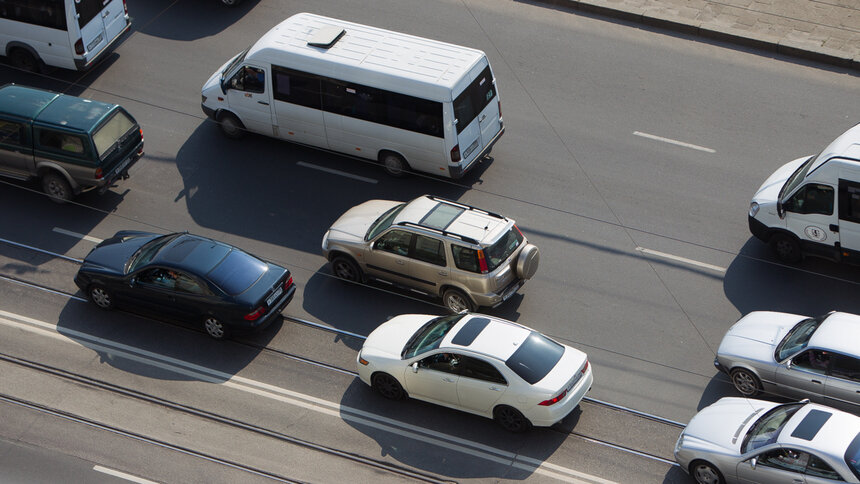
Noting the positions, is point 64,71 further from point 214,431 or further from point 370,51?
point 214,431

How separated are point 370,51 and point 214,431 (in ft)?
27.5

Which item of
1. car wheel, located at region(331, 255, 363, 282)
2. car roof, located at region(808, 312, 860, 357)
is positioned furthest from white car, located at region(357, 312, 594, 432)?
car roof, located at region(808, 312, 860, 357)

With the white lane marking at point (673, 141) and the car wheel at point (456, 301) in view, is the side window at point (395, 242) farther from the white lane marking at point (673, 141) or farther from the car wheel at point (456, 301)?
the white lane marking at point (673, 141)

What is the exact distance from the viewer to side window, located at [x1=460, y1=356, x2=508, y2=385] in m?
15.7

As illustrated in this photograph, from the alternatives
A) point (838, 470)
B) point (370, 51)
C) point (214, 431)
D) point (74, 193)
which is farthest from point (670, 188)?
point (74, 193)

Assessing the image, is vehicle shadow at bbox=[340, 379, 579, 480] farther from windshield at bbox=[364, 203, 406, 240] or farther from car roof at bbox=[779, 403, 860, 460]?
car roof at bbox=[779, 403, 860, 460]

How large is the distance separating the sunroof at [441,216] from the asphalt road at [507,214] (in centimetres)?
166

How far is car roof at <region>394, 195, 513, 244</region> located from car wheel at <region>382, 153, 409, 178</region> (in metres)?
2.59

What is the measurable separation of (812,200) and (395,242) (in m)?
7.19

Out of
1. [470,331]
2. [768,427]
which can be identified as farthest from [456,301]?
[768,427]

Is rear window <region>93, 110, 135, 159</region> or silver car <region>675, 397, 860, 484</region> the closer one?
silver car <region>675, 397, 860, 484</region>

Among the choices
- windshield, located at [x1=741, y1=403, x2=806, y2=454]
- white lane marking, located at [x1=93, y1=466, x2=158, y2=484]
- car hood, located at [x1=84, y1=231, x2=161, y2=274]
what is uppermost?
windshield, located at [x1=741, y1=403, x2=806, y2=454]

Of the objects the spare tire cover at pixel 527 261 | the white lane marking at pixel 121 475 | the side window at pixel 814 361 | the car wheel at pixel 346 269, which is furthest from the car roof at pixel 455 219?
the white lane marking at pixel 121 475

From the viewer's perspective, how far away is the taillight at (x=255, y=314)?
17.5 m
